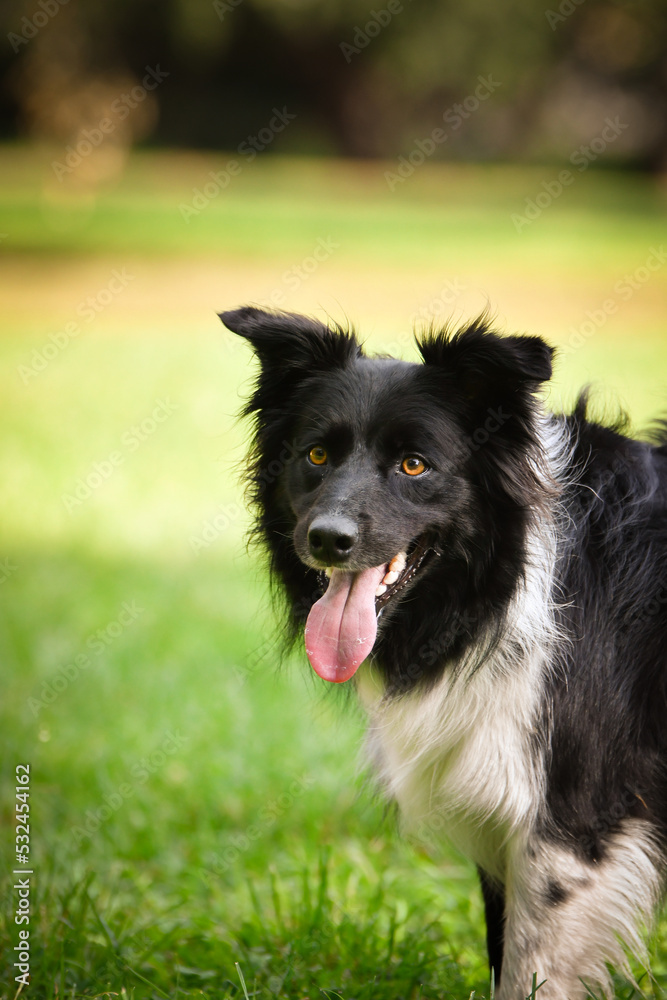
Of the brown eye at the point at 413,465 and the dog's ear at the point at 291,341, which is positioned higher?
the dog's ear at the point at 291,341

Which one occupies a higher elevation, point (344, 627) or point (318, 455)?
point (318, 455)

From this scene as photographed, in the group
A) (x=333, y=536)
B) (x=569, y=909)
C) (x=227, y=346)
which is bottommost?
(x=569, y=909)

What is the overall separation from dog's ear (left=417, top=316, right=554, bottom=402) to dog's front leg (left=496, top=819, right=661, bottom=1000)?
146 cm

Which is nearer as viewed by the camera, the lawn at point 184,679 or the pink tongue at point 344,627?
the pink tongue at point 344,627

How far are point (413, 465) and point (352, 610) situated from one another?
1.73 feet

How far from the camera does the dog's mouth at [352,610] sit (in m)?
2.84

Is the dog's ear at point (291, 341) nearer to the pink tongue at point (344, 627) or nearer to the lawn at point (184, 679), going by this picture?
the lawn at point (184, 679)

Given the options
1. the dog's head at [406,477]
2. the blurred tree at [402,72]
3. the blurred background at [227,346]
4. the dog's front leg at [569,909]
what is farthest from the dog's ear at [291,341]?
the blurred tree at [402,72]

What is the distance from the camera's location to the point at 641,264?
20797mm

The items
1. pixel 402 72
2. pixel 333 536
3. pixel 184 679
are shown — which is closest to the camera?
pixel 333 536

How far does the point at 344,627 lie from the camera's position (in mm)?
2857

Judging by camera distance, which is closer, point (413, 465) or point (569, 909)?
point (569, 909)

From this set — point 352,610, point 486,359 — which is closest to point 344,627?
point 352,610

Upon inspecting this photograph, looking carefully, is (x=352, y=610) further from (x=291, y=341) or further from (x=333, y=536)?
(x=291, y=341)
